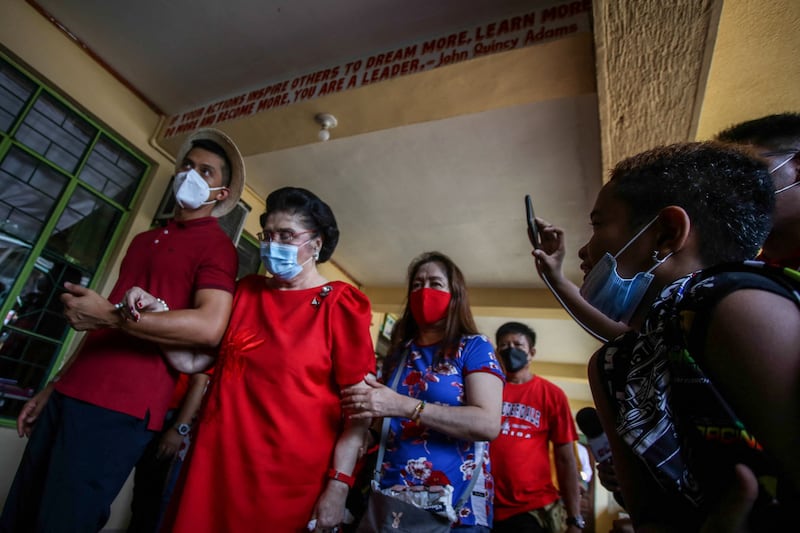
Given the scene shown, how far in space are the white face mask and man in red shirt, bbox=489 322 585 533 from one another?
200 cm

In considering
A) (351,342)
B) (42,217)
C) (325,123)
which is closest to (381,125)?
(325,123)

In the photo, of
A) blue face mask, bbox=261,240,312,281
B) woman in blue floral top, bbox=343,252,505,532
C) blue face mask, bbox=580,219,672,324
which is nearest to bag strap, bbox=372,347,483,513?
woman in blue floral top, bbox=343,252,505,532

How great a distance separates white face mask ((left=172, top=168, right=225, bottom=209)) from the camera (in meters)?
1.62

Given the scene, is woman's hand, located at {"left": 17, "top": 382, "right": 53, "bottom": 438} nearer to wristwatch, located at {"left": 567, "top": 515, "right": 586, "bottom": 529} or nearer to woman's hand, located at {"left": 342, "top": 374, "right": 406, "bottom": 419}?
woman's hand, located at {"left": 342, "top": 374, "right": 406, "bottom": 419}

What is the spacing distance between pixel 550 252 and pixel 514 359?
1726 mm

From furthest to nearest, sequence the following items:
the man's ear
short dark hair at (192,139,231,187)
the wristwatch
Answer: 1. the wristwatch
2. short dark hair at (192,139,231,187)
3. the man's ear

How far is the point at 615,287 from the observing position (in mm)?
802

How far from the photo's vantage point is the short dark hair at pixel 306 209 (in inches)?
60.8

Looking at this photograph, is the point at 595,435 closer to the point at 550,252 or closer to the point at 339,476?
the point at 550,252

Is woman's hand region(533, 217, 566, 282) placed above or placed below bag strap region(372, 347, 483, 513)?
above

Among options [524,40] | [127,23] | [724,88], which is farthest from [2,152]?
[724,88]

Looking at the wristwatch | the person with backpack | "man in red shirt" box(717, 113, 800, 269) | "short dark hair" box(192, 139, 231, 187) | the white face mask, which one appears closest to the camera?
the person with backpack

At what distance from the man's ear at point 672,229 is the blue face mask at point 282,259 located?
1.13 m

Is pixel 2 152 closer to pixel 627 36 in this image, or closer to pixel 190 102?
pixel 190 102
